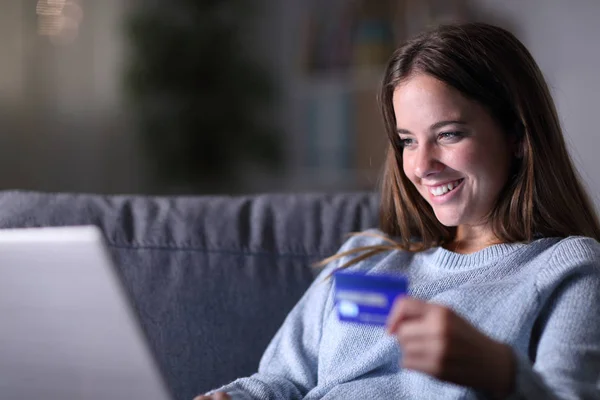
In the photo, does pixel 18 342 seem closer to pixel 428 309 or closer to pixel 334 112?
pixel 428 309

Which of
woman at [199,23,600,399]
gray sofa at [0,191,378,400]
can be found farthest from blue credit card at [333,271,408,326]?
gray sofa at [0,191,378,400]

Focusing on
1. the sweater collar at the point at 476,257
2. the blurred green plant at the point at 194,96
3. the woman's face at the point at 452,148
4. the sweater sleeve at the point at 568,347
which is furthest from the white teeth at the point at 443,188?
the blurred green plant at the point at 194,96

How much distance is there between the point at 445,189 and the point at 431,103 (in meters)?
0.13

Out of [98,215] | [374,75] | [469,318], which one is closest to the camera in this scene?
[469,318]

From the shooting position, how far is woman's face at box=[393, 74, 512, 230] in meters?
1.09

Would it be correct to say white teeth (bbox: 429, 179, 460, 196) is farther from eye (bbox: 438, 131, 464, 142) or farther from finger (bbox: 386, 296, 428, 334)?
finger (bbox: 386, 296, 428, 334)

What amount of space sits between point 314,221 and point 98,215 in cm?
41

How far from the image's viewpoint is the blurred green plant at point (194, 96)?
349 cm

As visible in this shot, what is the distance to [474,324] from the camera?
1045mm

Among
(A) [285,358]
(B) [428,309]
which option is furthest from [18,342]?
(A) [285,358]

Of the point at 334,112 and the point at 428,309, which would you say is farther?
the point at 334,112

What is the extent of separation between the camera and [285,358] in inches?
48.9

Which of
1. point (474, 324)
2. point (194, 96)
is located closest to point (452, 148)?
point (474, 324)

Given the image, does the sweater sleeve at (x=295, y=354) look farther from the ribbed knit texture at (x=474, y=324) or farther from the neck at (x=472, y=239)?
the neck at (x=472, y=239)
